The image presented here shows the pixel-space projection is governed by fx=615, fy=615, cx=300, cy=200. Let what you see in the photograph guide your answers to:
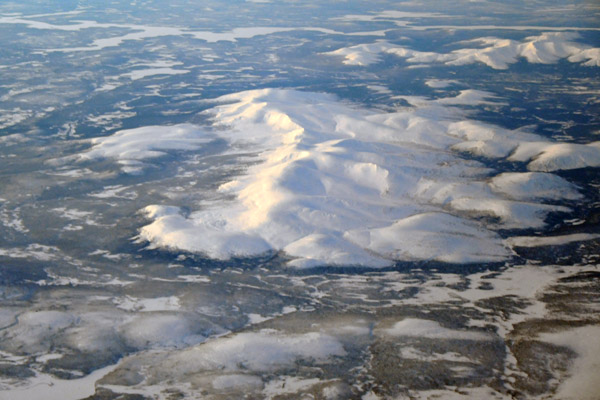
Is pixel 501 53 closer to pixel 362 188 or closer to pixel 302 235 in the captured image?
pixel 362 188

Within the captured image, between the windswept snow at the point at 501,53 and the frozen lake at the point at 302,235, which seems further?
the windswept snow at the point at 501,53

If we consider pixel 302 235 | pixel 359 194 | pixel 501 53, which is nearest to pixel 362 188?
pixel 359 194

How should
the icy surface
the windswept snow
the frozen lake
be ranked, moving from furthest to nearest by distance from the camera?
the windswept snow, the icy surface, the frozen lake

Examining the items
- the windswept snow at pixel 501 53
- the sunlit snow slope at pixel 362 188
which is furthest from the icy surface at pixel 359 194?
the windswept snow at pixel 501 53

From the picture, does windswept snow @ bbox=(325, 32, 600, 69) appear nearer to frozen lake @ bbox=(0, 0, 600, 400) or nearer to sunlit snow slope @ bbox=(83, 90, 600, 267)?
frozen lake @ bbox=(0, 0, 600, 400)

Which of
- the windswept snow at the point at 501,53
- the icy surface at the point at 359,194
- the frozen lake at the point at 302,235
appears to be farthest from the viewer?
the windswept snow at the point at 501,53

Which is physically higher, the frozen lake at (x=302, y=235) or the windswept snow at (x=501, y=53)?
the windswept snow at (x=501, y=53)

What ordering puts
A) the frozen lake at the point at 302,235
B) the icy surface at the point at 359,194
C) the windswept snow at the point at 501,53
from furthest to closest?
the windswept snow at the point at 501,53
the icy surface at the point at 359,194
the frozen lake at the point at 302,235

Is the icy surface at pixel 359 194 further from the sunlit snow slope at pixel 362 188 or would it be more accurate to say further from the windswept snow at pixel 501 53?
the windswept snow at pixel 501 53

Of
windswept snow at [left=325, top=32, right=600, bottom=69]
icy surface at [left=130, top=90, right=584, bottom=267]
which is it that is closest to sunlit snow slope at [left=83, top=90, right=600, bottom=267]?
icy surface at [left=130, top=90, right=584, bottom=267]

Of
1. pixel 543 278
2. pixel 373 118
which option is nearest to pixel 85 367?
pixel 543 278

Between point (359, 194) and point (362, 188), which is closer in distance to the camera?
point (359, 194)

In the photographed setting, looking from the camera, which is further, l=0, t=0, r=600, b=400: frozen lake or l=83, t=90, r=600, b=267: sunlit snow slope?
l=83, t=90, r=600, b=267: sunlit snow slope
